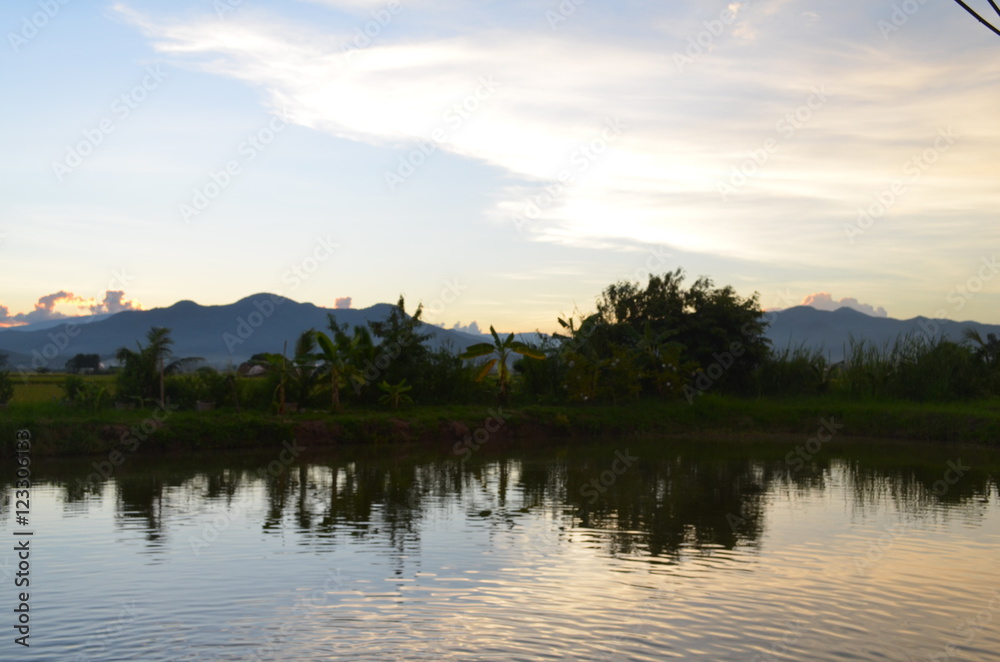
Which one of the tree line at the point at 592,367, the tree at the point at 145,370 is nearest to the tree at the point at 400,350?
the tree line at the point at 592,367

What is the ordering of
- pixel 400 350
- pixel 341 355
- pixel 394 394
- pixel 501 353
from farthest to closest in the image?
pixel 501 353 → pixel 400 350 → pixel 394 394 → pixel 341 355

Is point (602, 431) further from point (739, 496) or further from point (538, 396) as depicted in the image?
point (739, 496)

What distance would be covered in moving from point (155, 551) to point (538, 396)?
22640 mm

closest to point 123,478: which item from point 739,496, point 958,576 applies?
point 739,496

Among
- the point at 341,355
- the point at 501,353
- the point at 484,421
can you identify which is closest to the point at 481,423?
the point at 484,421

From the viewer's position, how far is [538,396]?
32938mm

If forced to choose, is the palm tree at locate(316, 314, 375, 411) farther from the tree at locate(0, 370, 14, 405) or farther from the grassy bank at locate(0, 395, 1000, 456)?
the tree at locate(0, 370, 14, 405)

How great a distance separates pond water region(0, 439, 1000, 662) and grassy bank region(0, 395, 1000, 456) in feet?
7.46

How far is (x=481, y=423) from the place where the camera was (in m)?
28.2

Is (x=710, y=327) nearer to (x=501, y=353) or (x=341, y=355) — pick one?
(x=501, y=353)

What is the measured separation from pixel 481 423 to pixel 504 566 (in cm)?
1793

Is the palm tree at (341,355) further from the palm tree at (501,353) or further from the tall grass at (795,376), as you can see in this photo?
the tall grass at (795,376)

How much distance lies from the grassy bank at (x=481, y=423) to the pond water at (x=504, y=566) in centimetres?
227

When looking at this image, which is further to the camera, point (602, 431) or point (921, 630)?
point (602, 431)
